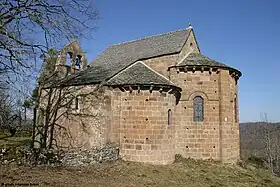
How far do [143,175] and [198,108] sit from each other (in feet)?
23.7

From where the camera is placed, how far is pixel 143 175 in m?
14.3

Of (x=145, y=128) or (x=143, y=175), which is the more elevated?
(x=145, y=128)

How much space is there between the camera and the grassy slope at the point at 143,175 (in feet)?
38.6

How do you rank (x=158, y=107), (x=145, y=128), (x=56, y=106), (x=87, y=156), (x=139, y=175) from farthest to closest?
(x=56, y=106) → (x=158, y=107) → (x=145, y=128) → (x=87, y=156) → (x=139, y=175)

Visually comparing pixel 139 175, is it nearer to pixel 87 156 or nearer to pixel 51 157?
pixel 87 156

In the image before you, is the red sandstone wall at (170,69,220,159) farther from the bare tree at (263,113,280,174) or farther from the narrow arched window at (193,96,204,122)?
the bare tree at (263,113,280,174)

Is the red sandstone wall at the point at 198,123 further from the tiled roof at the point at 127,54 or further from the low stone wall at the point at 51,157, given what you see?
the low stone wall at the point at 51,157

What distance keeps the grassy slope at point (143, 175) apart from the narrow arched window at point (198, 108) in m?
3.05

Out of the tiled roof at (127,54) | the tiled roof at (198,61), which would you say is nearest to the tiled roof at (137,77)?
the tiled roof at (127,54)

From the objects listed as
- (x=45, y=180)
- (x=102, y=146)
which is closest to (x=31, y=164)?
(x=45, y=180)

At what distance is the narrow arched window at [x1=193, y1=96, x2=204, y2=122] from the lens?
63.3 feet

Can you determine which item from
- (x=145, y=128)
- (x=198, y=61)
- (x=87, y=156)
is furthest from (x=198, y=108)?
(x=87, y=156)

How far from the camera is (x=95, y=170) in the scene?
1428 centimetres

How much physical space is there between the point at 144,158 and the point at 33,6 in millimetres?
10627
